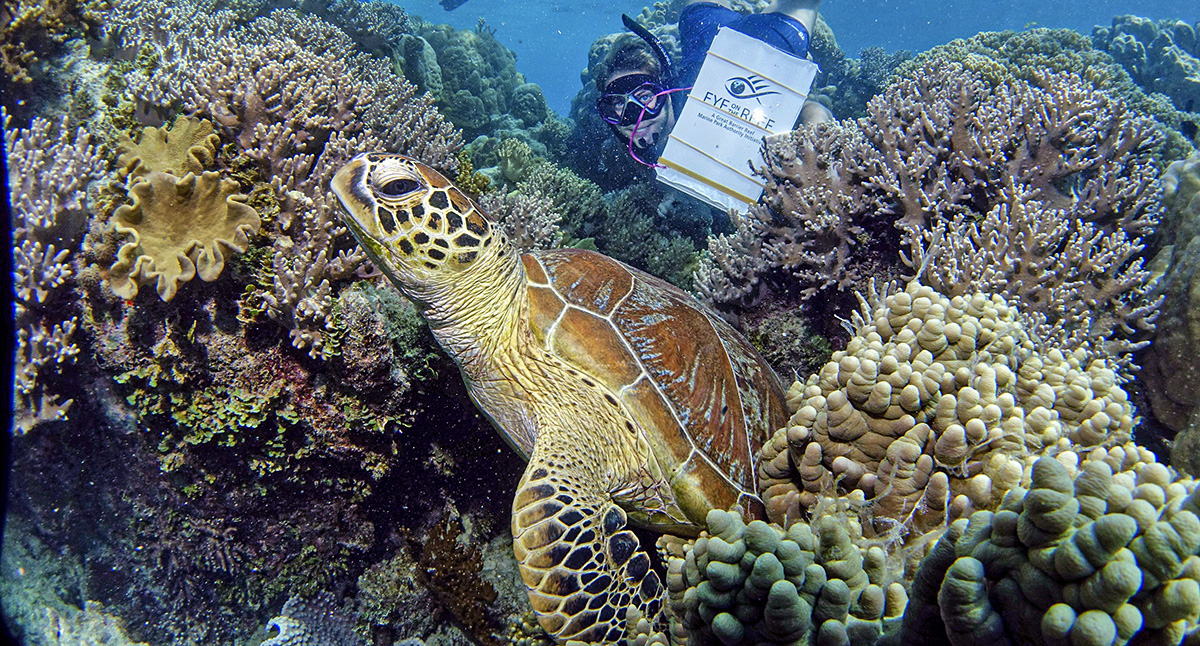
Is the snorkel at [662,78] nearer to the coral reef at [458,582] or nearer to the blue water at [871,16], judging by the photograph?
the coral reef at [458,582]

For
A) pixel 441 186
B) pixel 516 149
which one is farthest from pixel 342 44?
pixel 441 186

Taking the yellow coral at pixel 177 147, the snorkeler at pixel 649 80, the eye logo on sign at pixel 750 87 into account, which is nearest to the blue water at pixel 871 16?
the snorkeler at pixel 649 80

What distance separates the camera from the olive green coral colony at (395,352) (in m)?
1.74

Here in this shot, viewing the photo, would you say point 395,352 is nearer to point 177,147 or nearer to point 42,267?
point 42,267

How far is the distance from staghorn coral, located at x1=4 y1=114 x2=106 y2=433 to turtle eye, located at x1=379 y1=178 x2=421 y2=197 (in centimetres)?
166

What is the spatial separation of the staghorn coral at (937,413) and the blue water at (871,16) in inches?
2482

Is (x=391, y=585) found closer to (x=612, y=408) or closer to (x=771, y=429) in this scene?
(x=612, y=408)

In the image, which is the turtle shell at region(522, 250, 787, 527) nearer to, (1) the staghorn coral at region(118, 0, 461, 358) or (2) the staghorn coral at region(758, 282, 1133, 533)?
(2) the staghorn coral at region(758, 282, 1133, 533)

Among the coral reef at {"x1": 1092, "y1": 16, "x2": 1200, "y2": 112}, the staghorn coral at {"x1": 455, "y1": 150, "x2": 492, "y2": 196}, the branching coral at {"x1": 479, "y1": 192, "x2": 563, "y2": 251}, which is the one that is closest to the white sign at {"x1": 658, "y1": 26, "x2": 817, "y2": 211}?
the branching coral at {"x1": 479, "y1": 192, "x2": 563, "y2": 251}

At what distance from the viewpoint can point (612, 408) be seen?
237 cm

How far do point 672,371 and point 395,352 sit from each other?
1.49 metres

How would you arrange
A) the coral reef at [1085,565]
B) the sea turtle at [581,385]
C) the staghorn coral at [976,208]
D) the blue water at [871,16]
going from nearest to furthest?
1. the coral reef at [1085,565]
2. the sea turtle at [581,385]
3. the staghorn coral at [976,208]
4. the blue water at [871,16]

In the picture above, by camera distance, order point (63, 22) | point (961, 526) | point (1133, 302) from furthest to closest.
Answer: point (63, 22) → point (1133, 302) → point (961, 526)

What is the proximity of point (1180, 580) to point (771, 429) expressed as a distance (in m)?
1.83
